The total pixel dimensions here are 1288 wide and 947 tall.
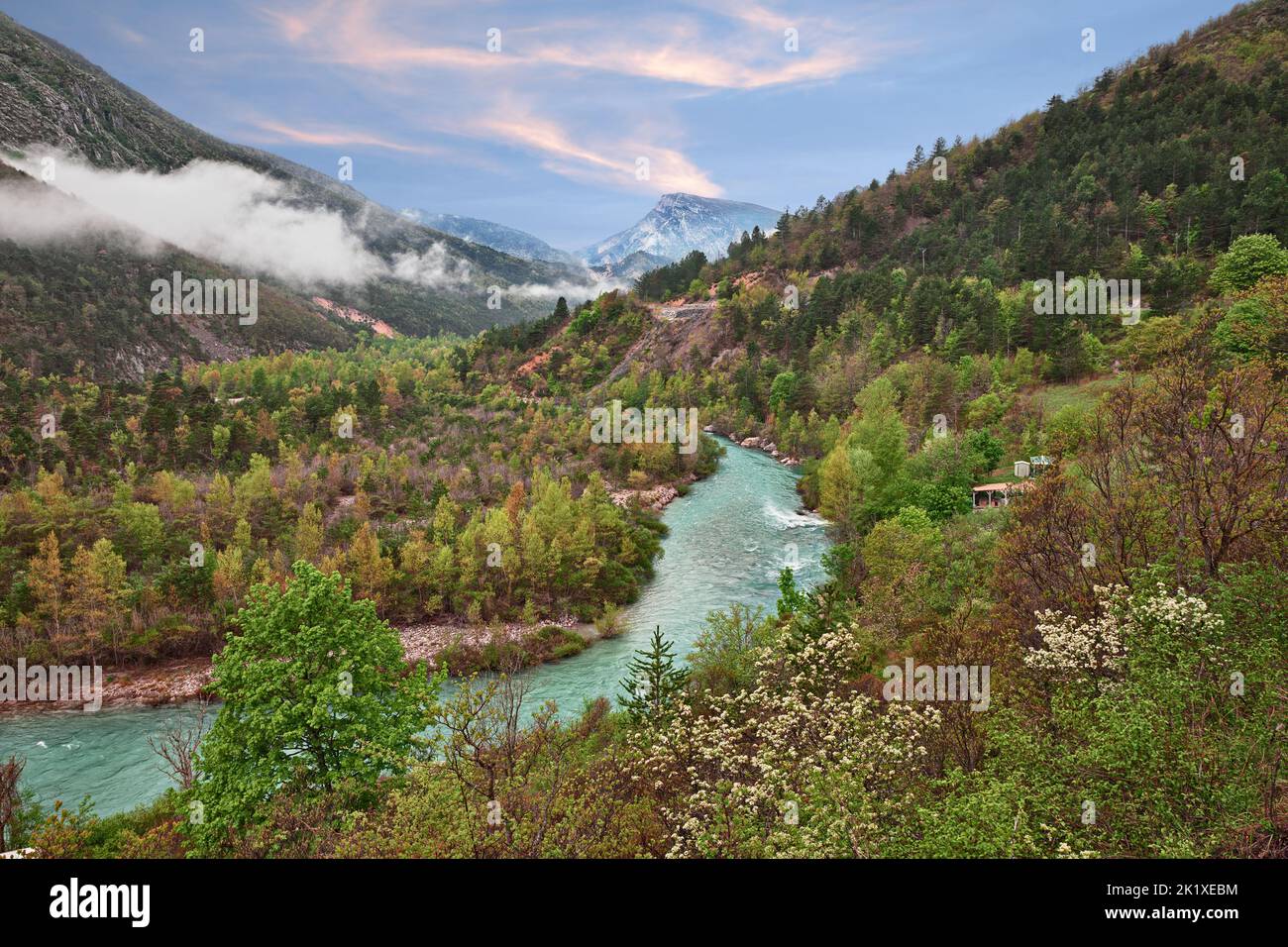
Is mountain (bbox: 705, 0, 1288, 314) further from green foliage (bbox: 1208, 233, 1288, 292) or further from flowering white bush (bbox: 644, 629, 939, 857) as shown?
flowering white bush (bbox: 644, 629, 939, 857)

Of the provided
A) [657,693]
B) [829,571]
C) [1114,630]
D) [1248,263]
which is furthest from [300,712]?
[1248,263]

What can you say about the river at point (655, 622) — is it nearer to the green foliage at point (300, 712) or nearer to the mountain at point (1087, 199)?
the green foliage at point (300, 712)

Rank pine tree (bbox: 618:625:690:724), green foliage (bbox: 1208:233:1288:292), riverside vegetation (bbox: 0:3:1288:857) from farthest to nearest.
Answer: green foliage (bbox: 1208:233:1288:292), pine tree (bbox: 618:625:690:724), riverside vegetation (bbox: 0:3:1288:857)

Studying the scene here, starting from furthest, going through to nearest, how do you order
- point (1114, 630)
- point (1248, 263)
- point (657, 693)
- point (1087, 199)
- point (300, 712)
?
point (1087, 199) → point (1248, 263) → point (657, 693) → point (300, 712) → point (1114, 630)

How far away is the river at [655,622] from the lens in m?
30.2

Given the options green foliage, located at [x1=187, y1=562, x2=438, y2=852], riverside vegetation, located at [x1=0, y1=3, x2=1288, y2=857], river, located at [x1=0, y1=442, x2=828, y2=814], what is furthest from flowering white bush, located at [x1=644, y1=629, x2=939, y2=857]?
river, located at [x1=0, y1=442, x2=828, y2=814]

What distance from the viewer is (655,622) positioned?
46688 millimetres

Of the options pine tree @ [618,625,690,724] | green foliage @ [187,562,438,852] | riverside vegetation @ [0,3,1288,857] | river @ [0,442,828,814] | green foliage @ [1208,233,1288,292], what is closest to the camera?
riverside vegetation @ [0,3,1288,857]

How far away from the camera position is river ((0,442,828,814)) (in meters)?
30.2

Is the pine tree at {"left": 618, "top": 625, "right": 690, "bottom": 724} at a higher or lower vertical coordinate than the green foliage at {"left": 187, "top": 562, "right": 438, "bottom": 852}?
lower

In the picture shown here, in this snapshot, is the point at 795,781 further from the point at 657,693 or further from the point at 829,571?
the point at 829,571

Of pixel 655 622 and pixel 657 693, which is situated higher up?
pixel 657 693

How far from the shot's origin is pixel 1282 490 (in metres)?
19.0

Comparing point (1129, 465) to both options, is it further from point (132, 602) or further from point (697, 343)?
point (697, 343)
